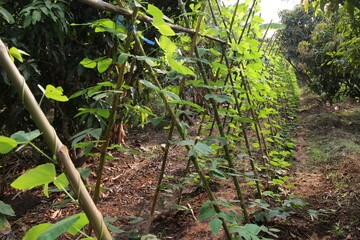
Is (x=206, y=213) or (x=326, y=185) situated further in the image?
(x=326, y=185)

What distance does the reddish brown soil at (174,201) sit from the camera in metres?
2.21

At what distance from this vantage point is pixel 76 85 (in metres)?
3.02

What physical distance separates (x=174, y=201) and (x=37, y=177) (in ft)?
8.13

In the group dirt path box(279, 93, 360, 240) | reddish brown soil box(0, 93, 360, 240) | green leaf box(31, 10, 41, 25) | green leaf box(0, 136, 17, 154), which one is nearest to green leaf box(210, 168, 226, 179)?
reddish brown soil box(0, 93, 360, 240)

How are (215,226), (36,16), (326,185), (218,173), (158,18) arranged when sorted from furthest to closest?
(326,185) < (36,16) < (218,173) < (215,226) < (158,18)

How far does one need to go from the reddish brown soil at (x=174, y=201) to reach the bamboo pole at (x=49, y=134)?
835 mm

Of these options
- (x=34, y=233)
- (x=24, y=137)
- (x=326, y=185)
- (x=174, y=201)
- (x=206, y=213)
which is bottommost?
(x=174, y=201)

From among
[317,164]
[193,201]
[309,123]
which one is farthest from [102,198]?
[309,123]

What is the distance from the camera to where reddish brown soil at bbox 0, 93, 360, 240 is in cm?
221

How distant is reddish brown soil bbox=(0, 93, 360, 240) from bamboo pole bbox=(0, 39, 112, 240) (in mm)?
835

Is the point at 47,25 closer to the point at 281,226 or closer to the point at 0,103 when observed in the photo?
the point at 0,103

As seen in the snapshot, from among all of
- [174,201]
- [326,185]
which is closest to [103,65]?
[174,201]

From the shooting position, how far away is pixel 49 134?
0.45 meters

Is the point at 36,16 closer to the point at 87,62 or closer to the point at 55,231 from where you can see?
the point at 87,62
